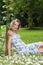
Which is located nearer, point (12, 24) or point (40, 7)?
point (12, 24)

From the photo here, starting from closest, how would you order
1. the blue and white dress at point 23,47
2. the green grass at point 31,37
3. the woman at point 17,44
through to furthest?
the woman at point 17,44, the blue and white dress at point 23,47, the green grass at point 31,37

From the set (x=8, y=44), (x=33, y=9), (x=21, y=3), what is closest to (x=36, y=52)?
(x=8, y=44)

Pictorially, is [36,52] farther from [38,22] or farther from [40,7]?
[38,22]

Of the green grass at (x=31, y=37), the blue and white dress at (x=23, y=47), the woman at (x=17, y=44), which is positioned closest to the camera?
the woman at (x=17, y=44)

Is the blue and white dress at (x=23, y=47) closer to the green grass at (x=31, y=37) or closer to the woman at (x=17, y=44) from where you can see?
the woman at (x=17, y=44)

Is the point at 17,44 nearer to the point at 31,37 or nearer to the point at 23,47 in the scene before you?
the point at 23,47

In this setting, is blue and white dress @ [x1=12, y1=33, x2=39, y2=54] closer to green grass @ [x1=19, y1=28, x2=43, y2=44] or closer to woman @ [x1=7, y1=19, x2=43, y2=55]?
woman @ [x1=7, y1=19, x2=43, y2=55]

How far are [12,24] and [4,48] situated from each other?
835 millimetres

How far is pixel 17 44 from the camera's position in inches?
348

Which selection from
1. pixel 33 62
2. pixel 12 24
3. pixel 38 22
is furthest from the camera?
pixel 38 22

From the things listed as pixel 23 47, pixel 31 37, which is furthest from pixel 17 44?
pixel 31 37

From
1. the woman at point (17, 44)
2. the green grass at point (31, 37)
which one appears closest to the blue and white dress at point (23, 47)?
the woman at point (17, 44)

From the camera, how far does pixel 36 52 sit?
8.73 m

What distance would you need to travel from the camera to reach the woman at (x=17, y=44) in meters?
8.36
